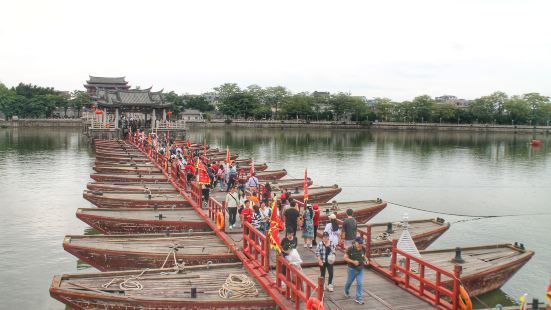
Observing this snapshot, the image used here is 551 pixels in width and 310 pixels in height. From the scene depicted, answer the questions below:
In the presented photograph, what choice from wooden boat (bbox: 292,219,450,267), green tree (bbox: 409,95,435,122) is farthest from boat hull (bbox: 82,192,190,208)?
green tree (bbox: 409,95,435,122)

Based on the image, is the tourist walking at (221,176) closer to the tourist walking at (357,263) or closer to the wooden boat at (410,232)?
the wooden boat at (410,232)

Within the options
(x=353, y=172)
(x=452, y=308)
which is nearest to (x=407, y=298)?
(x=452, y=308)

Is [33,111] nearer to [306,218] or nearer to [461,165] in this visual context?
[461,165]

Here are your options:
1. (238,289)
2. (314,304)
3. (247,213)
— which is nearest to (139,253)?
(247,213)

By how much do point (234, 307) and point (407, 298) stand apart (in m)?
4.87

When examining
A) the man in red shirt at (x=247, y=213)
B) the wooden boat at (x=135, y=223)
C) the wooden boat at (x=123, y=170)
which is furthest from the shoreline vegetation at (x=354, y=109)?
the man in red shirt at (x=247, y=213)

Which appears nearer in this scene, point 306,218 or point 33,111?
point 306,218

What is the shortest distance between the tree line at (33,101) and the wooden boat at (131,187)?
108 m

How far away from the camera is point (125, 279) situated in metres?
14.6

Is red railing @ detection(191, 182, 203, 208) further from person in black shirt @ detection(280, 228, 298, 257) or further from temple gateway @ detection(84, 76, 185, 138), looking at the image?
temple gateway @ detection(84, 76, 185, 138)

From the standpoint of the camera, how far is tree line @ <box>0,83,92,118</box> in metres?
128

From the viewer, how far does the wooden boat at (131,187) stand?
97.2 ft

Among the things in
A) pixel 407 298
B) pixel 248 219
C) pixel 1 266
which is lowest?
pixel 1 266

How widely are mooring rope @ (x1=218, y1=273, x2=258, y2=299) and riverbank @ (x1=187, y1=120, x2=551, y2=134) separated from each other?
133m
